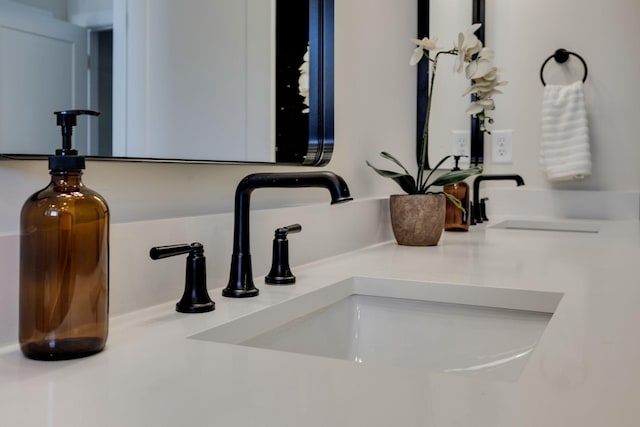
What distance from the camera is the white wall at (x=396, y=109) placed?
0.77 m

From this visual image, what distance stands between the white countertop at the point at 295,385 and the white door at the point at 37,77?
21 cm

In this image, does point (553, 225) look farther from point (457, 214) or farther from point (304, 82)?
point (304, 82)

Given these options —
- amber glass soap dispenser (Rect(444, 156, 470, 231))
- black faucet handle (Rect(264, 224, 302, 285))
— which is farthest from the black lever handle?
amber glass soap dispenser (Rect(444, 156, 470, 231))

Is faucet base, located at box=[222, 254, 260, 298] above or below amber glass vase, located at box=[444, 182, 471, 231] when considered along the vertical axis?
below

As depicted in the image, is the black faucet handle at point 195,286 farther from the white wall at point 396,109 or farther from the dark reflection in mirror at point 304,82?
the dark reflection in mirror at point 304,82

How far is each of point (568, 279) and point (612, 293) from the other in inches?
4.8

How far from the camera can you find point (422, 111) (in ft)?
6.14

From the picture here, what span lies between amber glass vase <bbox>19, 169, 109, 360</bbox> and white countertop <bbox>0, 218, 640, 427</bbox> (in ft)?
0.07

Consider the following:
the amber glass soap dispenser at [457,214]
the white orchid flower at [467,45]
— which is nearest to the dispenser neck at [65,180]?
the white orchid flower at [467,45]

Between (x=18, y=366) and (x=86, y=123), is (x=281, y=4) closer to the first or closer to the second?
(x=86, y=123)

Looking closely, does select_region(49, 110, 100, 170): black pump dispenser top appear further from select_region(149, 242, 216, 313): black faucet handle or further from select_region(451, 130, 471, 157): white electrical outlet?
select_region(451, 130, 471, 157): white electrical outlet

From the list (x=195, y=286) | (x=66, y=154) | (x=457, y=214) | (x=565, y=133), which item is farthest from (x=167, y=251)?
(x=565, y=133)

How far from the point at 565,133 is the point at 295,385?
6.14ft

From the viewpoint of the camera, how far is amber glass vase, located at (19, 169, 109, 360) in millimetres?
539
